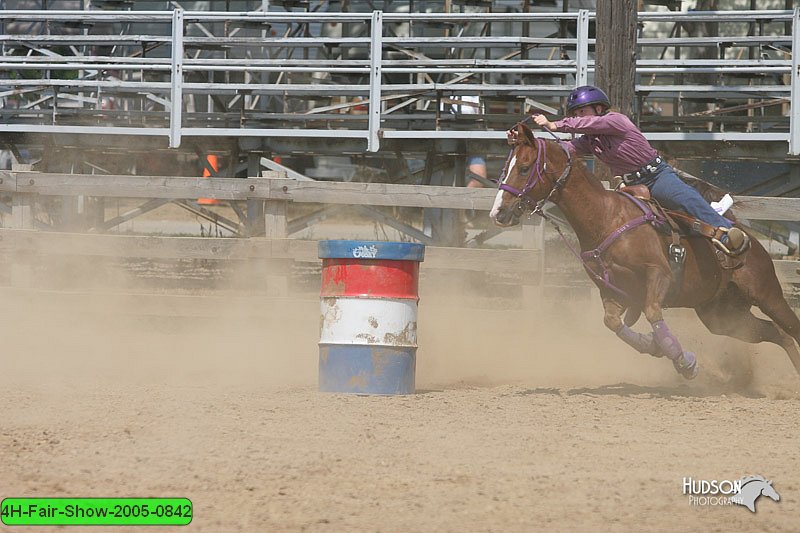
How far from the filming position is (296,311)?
12039 millimetres

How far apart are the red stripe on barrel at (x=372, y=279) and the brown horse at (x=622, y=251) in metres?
0.79

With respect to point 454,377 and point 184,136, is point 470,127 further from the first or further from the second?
point 454,377

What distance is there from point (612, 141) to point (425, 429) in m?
3.09

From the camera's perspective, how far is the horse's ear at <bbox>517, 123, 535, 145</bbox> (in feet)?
27.0

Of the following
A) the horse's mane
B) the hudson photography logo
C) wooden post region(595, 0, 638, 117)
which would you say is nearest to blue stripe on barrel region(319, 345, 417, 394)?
the hudson photography logo

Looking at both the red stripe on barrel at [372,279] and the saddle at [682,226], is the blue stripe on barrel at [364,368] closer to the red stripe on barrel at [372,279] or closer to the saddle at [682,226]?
the red stripe on barrel at [372,279]

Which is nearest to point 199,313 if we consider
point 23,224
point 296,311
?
point 296,311

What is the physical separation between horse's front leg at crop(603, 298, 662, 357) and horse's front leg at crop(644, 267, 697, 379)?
0.12m

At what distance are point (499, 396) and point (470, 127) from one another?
768 cm

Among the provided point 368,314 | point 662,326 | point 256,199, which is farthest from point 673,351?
point 256,199

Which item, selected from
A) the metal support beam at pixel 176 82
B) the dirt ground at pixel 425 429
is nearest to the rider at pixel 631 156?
the dirt ground at pixel 425 429

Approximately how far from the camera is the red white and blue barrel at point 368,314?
8.14 metres

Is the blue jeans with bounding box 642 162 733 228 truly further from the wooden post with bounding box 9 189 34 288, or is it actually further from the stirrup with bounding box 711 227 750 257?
the wooden post with bounding box 9 189 34 288

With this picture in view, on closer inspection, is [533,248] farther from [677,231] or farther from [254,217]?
[677,231]
